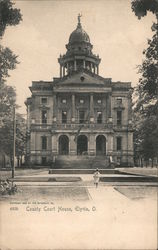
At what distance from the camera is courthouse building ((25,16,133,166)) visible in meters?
52.6

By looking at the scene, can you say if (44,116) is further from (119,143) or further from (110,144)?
(119,143)

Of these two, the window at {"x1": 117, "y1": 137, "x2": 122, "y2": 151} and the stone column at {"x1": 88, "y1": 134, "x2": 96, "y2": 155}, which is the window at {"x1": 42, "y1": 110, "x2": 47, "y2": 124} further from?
the window at {"x1": 117, "y1": 137, "x2": 122, "y2": 151}

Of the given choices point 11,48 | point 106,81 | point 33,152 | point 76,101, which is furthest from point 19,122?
point 11,48

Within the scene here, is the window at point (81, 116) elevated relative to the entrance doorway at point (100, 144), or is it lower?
elevated

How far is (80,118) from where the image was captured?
54375 millimetres

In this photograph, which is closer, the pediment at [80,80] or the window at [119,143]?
the pediment at [80,80]

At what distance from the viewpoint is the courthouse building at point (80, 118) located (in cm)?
5259

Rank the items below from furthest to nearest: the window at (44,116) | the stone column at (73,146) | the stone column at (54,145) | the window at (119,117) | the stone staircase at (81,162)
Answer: the window at (119,117)
the window at (44,116)
the stone column at (73,146)
the stone column at (54,145)
the stone staircase at (81,162)

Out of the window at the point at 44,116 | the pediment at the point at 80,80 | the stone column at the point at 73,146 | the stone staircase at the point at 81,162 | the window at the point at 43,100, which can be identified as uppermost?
the pediment at the point at 80,80

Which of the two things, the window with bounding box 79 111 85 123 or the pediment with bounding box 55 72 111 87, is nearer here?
the pediment with bounding box 55 72 111 87

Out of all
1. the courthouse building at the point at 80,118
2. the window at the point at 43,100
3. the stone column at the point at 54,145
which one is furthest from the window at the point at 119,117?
the window at the point at 43,100

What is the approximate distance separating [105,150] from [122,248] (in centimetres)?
4262

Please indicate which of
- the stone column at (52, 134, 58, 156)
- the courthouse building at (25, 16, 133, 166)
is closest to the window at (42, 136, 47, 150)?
the courthouse building at (25, 16, 133, 166)

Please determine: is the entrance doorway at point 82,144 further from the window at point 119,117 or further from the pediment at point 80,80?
the pediment at point 80,80
